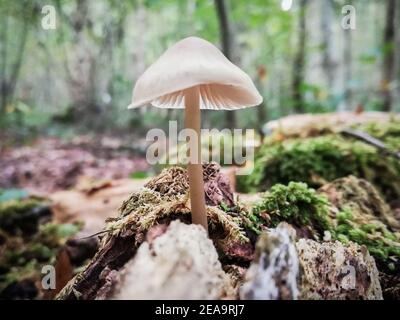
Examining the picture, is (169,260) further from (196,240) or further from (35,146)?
(35,146)

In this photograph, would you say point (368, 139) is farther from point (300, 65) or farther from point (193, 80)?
point (300, 65)

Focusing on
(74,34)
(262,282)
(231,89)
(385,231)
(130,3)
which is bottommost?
(385,231)

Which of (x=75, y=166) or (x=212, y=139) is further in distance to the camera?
(x=75, y=166)

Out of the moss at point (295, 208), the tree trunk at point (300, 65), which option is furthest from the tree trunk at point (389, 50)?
the moss at point (295, 208)

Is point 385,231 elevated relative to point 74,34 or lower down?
lower down

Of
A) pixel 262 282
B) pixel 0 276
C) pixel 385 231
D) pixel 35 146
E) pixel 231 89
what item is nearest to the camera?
pixel 262 282

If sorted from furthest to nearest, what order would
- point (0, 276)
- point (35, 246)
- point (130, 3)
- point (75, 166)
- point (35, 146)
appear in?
point (130, 3)
point (35, 146)
point (75, 166)
point (35, 246)
point (0, 276)
